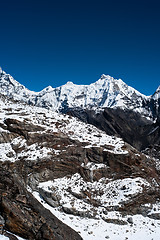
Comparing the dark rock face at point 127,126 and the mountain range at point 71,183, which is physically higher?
the dark rock face at point 127,126

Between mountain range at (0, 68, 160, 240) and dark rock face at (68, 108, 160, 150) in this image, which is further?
dark rock face at (68, 108, 160, 150)

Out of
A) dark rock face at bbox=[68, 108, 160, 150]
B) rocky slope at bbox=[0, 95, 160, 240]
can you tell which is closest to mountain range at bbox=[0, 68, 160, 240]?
rocky slope at bbox=[0, 95, 160, 240]

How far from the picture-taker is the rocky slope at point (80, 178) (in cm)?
1998

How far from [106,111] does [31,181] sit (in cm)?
13411

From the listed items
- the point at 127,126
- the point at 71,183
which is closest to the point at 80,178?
the point at 71,183

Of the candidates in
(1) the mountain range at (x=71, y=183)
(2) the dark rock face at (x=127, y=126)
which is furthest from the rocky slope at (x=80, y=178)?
(2) the dark rock face at (x=127, y=126)

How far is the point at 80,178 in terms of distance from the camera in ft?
85.5

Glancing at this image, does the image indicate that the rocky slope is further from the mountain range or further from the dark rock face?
the dark rock face

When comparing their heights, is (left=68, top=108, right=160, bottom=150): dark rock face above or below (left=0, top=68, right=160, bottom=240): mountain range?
above

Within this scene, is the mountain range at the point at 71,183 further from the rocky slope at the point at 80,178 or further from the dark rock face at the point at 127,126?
the dark rock face at the point at 127,126

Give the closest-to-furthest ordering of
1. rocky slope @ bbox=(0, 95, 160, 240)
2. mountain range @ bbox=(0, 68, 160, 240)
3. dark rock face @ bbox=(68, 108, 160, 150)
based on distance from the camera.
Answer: mountain range @ bbox=(0, 68, 160, 240), rocky slope @ bbox=(0, 95, 160, 240), dark rock face @ bbox=(68, 108, 160, 150)

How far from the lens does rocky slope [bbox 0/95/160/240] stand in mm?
19984

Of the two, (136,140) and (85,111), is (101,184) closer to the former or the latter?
(136,140)

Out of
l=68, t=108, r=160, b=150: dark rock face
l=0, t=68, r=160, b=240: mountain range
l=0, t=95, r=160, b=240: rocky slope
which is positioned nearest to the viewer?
l=0, t=68, r=160, b=240: mountain range
